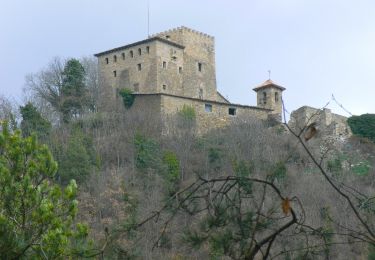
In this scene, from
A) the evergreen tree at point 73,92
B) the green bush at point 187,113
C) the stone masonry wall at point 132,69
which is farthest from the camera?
the stone masonry wall at point 132,69

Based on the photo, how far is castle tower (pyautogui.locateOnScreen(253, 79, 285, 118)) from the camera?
107 ft

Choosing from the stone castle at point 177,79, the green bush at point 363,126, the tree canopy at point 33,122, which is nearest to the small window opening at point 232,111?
the stone castle at point 177,79

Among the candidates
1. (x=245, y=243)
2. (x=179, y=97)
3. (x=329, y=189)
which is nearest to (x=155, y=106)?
(x=179, y=97)

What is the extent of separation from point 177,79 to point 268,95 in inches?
180

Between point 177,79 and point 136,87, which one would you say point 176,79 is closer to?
point 177,79

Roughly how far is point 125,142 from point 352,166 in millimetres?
9398

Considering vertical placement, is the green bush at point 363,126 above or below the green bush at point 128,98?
below

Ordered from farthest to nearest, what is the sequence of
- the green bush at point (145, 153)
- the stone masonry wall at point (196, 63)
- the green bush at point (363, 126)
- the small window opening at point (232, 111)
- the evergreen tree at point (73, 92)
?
1. the stone masonry wall at point (196, 63)
2. the small window opening at point (232, 111)
3. the evergreen tree at point (73, 92)
4. the green bush at point (363, 126)
5. the green bush at point (145, 153)

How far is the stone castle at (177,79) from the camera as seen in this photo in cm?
3002

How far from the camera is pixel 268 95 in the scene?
107 ft

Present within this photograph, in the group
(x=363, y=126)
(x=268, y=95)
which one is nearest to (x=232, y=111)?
(x=268, y=95)

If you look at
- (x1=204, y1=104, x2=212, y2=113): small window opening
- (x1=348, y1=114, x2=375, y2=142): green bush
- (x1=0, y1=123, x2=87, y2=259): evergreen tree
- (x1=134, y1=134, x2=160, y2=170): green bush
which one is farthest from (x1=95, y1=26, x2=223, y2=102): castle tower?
(x1=0, y1=123, x2=87, y2=259): evergreen tree

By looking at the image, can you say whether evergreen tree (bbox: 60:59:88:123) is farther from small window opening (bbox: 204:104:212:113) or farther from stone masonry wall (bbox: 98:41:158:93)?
small window opening (bbox: 204:104:212:113)

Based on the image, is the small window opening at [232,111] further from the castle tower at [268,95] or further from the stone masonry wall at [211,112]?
the castle tower at [268,95]
